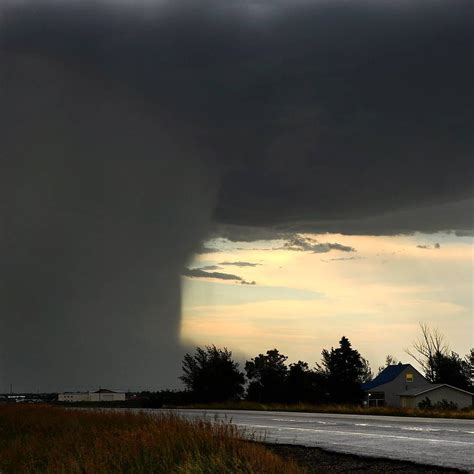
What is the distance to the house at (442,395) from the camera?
8075cm

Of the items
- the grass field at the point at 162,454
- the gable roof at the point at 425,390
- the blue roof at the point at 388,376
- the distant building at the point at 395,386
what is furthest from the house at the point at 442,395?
the grass field at the point at 162,454

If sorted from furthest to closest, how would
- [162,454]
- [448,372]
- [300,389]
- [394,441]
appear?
[448,372] → [300,389] → [394,441] → [162,454]

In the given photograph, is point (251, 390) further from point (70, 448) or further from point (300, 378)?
point (70, 448)

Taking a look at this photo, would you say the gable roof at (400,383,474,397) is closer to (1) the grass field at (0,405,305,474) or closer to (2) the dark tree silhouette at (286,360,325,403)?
(2) the dark tree silhouette at (286,360,325,403)

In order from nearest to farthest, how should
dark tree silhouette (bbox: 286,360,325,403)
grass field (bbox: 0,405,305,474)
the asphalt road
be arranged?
grass field (bbox: 0,405,305,474)
the asphalt road
dark tree silhouette (bbox: 286,360,325,403)

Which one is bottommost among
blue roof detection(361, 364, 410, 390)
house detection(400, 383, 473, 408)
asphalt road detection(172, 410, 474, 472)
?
asphalt road detection(172, 410, 474, 472)

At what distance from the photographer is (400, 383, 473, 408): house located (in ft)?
265

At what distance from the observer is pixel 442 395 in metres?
81.1

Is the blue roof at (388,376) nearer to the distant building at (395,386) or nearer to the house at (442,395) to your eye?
the distant building at (395,386)

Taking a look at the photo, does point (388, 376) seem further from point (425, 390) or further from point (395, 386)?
point (425, 390)

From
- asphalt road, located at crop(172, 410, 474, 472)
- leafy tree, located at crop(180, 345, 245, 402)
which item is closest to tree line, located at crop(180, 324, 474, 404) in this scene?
leafy tree, located at crop(180, 345, 245, 402)

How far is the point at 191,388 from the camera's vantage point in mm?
79188

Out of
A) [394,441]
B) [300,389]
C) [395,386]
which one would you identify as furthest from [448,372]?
[394,441]

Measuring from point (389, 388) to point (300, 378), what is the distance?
798 inches
